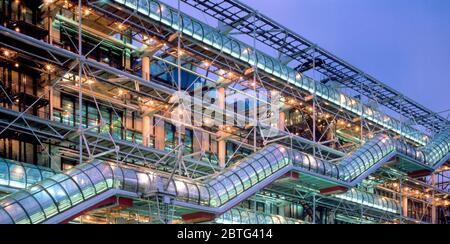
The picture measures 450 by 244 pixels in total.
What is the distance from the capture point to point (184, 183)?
82.5 ft

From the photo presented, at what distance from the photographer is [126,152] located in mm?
27688

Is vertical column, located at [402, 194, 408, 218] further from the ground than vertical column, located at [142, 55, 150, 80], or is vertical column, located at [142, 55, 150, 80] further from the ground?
vertical column, located at [142, 55, 150, 80]

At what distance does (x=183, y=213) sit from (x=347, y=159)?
1101 centimetres

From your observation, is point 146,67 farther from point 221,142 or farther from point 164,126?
point 221,142

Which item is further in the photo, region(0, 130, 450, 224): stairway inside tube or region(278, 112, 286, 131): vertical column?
region(278, 112, 286, 131): vertical column

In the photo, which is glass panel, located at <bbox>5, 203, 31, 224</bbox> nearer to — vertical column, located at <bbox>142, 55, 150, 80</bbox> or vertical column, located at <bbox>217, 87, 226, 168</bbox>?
vertical column, located at <bbox>142, 55, 150, 80</bbox>

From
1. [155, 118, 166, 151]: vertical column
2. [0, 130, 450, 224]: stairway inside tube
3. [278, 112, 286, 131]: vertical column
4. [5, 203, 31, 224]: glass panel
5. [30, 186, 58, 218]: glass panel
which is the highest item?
[278, 112, 286, 131]: vertical column

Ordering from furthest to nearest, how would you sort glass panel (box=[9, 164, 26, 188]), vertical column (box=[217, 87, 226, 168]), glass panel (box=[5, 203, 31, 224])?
vertical column (box=[217, 87, 226, 168])
glass panel (box=[9, 164, 26, 188])
glass panel (box=[5, 203, 31, 224])

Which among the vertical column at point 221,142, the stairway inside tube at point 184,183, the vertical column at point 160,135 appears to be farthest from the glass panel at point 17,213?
the vertical column at point 221,142

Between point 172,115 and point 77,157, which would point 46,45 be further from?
point 172,115

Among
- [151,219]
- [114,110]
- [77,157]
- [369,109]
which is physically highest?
[369,109]

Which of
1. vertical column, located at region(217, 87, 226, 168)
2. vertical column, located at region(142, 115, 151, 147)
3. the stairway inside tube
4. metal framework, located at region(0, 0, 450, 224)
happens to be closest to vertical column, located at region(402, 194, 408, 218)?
metal framework, located at region(0, 0, 450, 224)

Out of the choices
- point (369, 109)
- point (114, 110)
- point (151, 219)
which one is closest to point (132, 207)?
point (151, 219)

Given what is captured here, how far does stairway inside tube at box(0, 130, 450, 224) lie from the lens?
65.4ft
